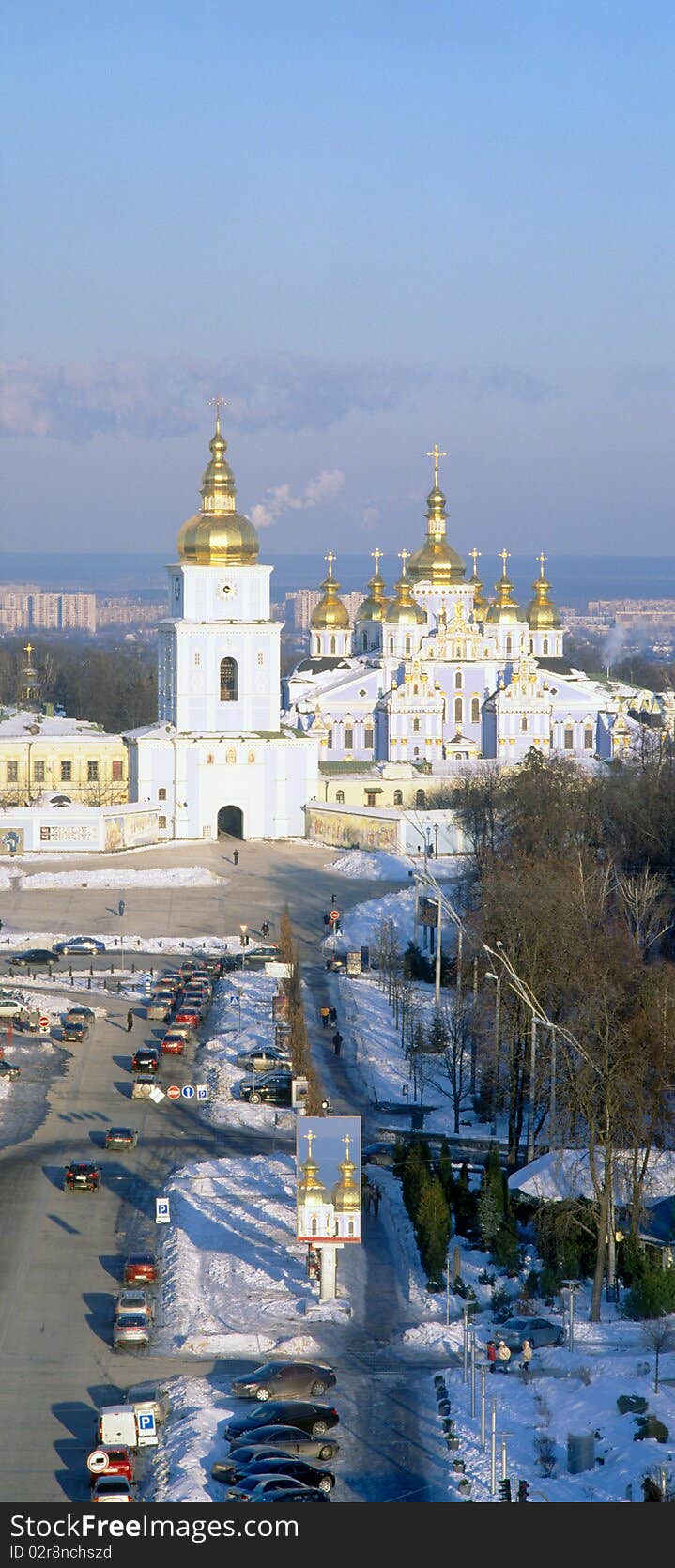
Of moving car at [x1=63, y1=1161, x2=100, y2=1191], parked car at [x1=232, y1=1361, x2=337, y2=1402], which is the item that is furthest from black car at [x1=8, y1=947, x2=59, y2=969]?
parked car at [x1=232, y1=1361, x2=337, y2=1402]

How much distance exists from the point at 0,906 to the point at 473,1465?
29698 mm

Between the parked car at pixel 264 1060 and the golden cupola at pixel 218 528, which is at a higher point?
the golden cupola at pixel 218 528

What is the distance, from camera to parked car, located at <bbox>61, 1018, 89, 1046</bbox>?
35.2 meters

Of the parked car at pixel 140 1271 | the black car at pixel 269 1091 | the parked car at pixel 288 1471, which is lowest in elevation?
the parked car at pixel 288 1471

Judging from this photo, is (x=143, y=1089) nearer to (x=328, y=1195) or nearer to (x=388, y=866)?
(x=328, y=1195)

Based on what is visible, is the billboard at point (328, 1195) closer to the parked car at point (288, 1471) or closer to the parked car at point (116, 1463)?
the parked car at point (116, 1463)

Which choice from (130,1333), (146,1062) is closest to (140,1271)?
(130,1333)

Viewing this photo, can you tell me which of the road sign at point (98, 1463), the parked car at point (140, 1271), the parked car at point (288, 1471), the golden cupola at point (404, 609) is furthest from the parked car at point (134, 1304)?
the golden cupola at point (404, 609)

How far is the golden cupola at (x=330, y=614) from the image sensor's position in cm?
7731

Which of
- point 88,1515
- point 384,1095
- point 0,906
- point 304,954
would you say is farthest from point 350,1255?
point 0,906

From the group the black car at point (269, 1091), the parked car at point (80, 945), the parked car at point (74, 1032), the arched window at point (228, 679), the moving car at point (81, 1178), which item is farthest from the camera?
the arched window at point (228, 679)

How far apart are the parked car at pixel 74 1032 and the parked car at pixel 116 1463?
16522 millimetres

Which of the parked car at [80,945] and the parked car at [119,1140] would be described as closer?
the parked car at [119,1140]

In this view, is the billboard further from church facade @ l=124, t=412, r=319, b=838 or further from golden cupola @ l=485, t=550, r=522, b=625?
golden cupola @ l=485, t=550, r=522, b=625
